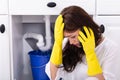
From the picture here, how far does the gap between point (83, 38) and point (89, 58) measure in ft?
0.39

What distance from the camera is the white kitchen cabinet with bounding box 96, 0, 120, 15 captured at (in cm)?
158

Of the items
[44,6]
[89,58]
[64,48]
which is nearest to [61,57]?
[64,48]

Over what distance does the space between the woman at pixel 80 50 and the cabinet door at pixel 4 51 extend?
38cm

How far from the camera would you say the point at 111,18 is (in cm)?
160

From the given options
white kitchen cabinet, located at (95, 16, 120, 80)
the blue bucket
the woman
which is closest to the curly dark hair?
the woman

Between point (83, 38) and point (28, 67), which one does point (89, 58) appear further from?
point (28, 67)

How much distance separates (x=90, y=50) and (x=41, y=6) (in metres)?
0.49

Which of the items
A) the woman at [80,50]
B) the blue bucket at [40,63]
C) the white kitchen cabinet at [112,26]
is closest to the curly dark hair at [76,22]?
the woman at [80,50]

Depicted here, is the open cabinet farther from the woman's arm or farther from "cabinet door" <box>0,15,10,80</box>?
the woman's arm

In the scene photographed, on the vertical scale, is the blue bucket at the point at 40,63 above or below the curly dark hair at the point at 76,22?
below

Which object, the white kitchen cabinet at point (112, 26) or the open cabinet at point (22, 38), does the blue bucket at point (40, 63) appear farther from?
the white kitchen cabinet at point (112, 26)

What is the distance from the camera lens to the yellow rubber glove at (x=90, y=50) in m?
1.30

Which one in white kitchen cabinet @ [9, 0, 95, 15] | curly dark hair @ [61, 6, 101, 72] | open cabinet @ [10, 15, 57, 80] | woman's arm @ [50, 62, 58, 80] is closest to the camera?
curly dark hair @ [61, 6, 101, 72]

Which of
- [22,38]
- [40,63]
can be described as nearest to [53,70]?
[40,63]
